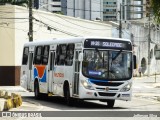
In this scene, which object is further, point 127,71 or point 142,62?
point 142,62

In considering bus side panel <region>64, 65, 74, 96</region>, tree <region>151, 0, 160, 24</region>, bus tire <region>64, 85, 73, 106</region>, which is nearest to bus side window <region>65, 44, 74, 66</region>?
bus side panel <region>64, 65, 74, 96</region>

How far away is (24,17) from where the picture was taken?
49188 millimetres

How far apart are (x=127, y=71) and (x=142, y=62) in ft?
206

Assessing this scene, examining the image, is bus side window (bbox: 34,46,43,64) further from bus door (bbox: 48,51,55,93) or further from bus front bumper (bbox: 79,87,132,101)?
bus front bumper (bbox: 79,87,132,101)

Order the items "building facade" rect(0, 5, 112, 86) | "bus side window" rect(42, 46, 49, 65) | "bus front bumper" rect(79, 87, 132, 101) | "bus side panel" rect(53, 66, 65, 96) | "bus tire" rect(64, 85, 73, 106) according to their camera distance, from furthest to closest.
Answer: "building facade" rect(0, 5, 112, 86), "bus side window" rect(42, 46, 49, 65), "bus side panel" rect(53, 66, 65, 96), "bus tire" rect(64, 85, 73, 106), "bus front bumper" rect(79, 87, 132, 101)

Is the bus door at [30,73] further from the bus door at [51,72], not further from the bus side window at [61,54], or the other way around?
the bus side window at [61,54]

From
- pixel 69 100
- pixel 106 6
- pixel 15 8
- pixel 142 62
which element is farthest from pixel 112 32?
pixel 69 100

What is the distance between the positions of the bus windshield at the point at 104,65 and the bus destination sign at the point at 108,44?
23 centimetres

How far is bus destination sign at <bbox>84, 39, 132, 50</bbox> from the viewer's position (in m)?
22.9

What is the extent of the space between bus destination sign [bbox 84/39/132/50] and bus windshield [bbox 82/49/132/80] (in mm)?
227

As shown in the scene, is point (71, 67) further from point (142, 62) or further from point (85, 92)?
point (142, 62)

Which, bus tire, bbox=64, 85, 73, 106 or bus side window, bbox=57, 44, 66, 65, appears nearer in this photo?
bus tire, bbox=64, 85, 73, 106

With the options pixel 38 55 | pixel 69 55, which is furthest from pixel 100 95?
pixel 38 55

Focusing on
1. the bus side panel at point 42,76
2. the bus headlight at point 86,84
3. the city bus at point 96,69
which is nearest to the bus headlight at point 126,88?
the city bus at point 96,69
